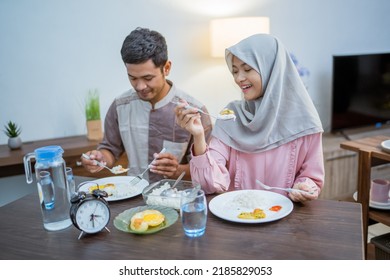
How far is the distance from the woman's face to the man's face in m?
0.43

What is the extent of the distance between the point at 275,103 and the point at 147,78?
650mm

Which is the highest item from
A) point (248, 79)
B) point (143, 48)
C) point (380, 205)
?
point (143, 48)

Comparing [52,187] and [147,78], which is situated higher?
[147,78]

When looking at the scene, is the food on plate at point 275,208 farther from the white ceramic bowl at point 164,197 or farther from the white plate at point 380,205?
the white plate at point 380,205

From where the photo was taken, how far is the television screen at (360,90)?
11.9 ft

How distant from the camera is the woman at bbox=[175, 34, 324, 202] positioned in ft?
4.91

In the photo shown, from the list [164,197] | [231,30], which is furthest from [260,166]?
[231,30]

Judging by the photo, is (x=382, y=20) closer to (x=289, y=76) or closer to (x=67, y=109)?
(x=289, y=76)

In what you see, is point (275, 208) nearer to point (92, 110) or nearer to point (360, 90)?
point (92, 110)

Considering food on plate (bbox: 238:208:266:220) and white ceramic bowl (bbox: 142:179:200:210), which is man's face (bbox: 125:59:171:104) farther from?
food on plate (bbox: 238:208:266:220)

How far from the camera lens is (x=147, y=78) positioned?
5.88 feet

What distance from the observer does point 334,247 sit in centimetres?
96

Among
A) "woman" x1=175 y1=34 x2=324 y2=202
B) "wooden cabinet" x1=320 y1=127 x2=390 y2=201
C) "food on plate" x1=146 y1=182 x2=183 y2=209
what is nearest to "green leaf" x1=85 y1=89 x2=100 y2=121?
"woman" x1=175 y1=34 x2=324 y2=202
